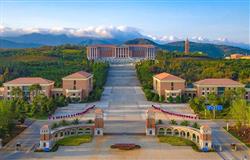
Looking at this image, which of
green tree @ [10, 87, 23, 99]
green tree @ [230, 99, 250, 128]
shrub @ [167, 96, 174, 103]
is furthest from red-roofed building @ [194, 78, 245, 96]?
green tree @ [10, 87, 23, 99]

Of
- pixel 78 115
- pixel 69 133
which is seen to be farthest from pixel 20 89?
pixel 69 133

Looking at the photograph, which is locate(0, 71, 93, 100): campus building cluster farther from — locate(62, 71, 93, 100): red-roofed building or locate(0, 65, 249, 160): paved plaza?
locate(0, 65, 249, 160): paved plaza

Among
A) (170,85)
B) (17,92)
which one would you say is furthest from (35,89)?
(170,85)

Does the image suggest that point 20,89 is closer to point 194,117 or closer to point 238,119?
point 194,117

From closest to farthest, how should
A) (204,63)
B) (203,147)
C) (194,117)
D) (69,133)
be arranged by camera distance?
(203,147) → (69,133) → (194,117) → (204,63)

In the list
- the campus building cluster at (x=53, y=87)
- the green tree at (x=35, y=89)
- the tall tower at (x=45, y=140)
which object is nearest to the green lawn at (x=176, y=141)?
the tall tower at (x=45, y=140)

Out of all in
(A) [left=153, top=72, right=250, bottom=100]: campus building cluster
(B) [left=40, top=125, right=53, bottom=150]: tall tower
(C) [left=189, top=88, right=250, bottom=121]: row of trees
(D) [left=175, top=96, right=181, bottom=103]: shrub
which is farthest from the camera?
(A) [left=153, top=72, right=250, bottom=100]: campus building cluster

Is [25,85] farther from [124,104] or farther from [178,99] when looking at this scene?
[178,99]
